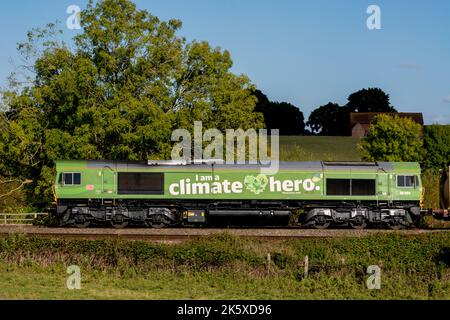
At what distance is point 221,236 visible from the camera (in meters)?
32.0

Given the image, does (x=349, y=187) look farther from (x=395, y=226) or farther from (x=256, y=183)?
(x=256, y=183)

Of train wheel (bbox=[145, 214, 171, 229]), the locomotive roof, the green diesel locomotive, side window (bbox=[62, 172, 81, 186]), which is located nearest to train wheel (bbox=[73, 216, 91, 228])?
the green diesel locomotive

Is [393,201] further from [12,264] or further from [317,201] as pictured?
[12,264]

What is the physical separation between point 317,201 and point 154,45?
20.5 metres

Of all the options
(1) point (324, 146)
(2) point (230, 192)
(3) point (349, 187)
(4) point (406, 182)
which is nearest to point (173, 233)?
(2) point (230, 192)

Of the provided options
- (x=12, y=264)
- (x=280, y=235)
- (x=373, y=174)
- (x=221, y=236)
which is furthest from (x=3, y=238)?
(x=373, y=174)

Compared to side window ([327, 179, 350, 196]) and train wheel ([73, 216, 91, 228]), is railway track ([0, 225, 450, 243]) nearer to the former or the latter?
train wheel ([73, 216, 91, 228])

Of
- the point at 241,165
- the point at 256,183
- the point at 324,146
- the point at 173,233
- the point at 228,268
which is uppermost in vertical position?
the point at 324,146

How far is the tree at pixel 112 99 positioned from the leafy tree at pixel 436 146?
6447 centimetres

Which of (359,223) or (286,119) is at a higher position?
(286,119)

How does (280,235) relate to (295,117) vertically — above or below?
below

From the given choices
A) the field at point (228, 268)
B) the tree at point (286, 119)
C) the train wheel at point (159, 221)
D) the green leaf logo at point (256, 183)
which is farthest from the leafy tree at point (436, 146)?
the field at point (228, 268)

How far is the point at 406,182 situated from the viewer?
39312 mm

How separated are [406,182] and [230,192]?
982 cm
